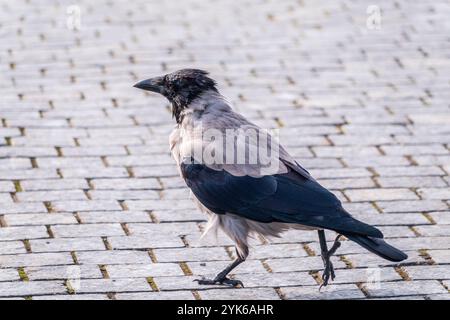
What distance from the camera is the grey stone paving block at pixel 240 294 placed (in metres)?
6.78

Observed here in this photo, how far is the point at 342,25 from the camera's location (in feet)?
43.6

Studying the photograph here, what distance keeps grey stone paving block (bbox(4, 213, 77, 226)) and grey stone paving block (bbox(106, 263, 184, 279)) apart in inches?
35.1

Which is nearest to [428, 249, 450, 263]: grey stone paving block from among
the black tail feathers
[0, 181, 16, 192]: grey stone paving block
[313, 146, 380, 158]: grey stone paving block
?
the black tail feathers

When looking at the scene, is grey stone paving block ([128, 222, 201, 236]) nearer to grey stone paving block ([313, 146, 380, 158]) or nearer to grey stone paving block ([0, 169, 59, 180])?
grey stone paving block ([0, 169, 59, 180])

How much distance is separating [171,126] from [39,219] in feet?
7.95

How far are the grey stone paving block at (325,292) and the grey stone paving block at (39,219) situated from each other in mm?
1871

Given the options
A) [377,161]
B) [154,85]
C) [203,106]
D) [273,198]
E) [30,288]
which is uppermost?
[154,85]

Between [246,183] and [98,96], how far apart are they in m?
4.29

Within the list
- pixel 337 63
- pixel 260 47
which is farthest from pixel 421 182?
pixel 260 47

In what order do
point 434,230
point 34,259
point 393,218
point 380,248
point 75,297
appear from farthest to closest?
point 393,218
point 434,230
point 34,259
point 75,297
point 380,248

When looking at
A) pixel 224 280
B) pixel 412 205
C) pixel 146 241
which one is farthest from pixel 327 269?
pixel 412 205

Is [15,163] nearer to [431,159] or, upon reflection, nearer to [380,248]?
[431,159]

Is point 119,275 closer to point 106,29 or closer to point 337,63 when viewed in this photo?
point 337,63

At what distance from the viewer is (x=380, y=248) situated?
646 cm
